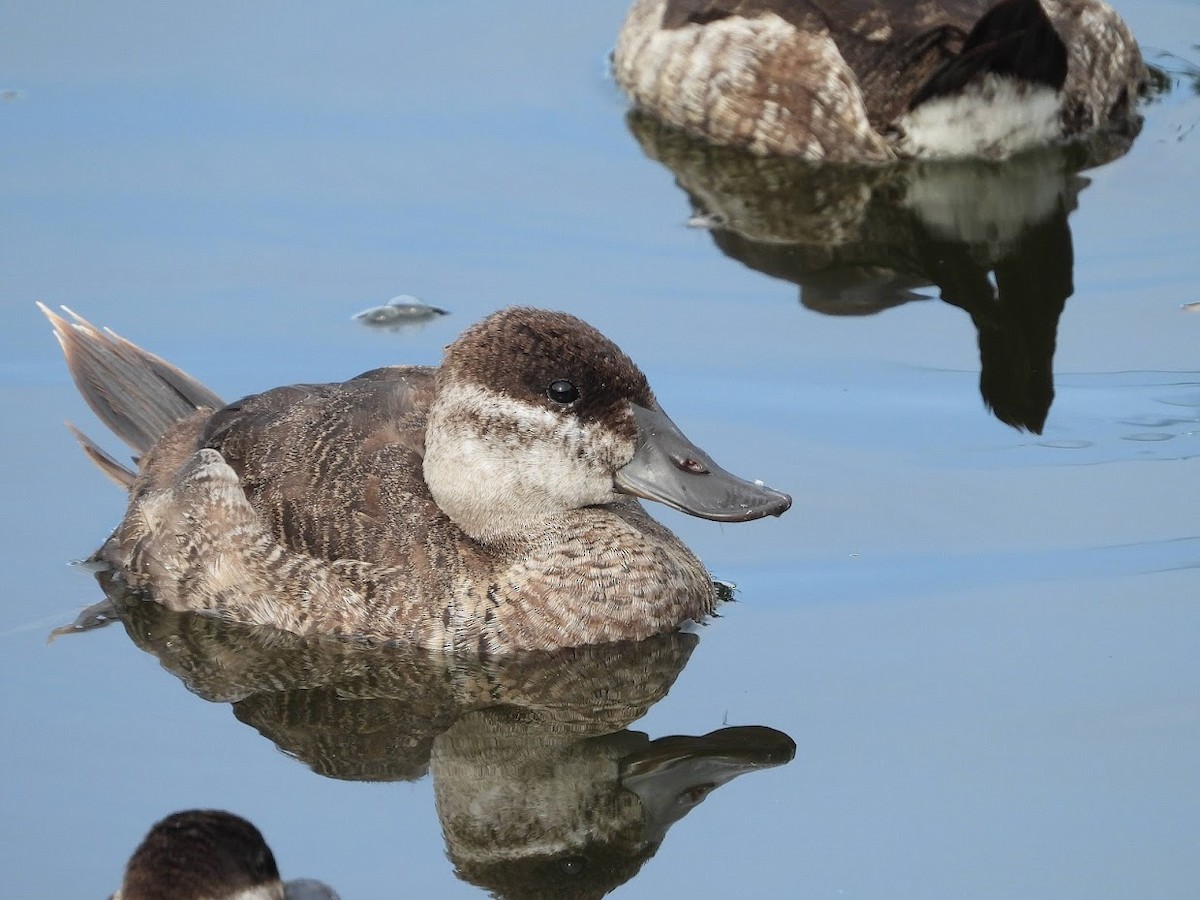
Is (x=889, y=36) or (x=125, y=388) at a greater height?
(x=889, y=36)

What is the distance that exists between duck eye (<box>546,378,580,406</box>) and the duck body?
174 inches

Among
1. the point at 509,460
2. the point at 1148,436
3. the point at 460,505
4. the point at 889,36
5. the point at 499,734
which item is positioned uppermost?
the point at 889,36

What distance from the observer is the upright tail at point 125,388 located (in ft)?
28.8

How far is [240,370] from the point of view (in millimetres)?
9711

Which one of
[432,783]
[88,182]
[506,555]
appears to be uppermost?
[88,182]

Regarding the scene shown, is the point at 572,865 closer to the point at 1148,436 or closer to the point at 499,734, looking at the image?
the point at 499,734

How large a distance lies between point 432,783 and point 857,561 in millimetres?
1947

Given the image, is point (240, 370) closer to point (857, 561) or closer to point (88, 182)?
point (88, 182)

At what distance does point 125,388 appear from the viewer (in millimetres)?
8836

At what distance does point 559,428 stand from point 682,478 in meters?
0.45

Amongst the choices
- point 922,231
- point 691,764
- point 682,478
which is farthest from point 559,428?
point 922,231

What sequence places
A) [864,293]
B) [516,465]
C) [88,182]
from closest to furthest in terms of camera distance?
[516,465] → [864,293] → [88,182]

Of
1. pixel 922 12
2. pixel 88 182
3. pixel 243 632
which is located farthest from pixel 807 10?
pixel 243 632

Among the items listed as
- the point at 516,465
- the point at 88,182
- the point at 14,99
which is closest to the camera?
the point at 516,465
